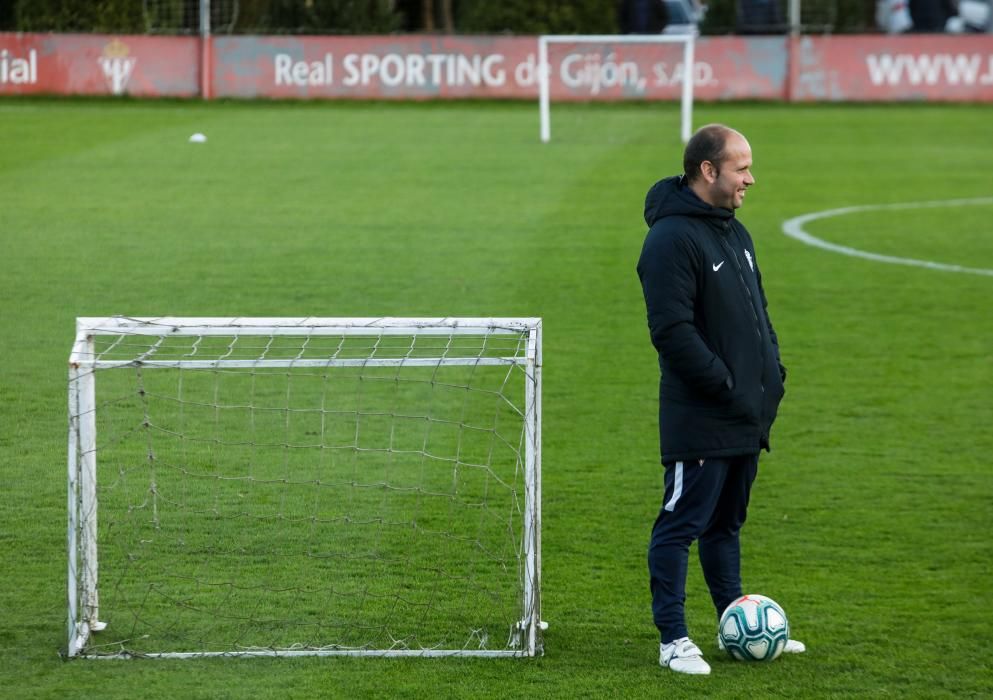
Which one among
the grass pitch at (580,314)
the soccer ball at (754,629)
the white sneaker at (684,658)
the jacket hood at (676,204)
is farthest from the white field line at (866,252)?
the white sneaker at (684,658)

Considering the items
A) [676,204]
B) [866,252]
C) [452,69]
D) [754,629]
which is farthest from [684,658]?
[452,69]

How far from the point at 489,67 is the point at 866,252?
1377cm

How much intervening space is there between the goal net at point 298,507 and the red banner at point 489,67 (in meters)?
17.6

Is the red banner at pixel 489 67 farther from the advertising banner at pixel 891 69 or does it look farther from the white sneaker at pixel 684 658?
the white sneaker at pixel 684 658

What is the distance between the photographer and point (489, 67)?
1042 inches

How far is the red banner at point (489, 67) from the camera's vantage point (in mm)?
25609

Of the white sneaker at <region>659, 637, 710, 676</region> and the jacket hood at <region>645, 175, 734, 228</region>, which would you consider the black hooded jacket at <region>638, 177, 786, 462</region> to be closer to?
the jacket hood at <region>645, 175, 734, 228</region>

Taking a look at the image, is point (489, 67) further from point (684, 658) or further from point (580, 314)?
point (684, 658)

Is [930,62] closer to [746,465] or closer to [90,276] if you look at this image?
[90,276]

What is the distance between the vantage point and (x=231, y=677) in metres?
5.03

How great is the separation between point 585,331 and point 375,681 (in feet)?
19.3

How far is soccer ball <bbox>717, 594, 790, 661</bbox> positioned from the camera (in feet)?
17.1

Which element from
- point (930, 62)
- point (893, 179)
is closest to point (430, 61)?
point (930, 62)

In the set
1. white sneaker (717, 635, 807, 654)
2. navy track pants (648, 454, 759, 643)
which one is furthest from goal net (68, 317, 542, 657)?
white sneaker (717, 635, 807, 654)
